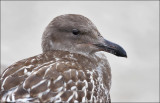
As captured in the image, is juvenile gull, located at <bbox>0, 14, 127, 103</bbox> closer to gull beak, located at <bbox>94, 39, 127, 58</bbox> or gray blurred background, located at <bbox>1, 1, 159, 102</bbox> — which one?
gull beak, located at <bbox>94, 39, 127, 58</bbox>

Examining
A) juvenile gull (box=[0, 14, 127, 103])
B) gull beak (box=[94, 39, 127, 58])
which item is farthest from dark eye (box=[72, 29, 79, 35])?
gull beak (box=[94, 39, 127, 58])

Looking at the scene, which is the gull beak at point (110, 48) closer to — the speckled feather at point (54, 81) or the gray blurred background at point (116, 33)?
the speckled feather at point (54, 81)

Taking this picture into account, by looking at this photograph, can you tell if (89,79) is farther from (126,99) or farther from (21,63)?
(126,99)

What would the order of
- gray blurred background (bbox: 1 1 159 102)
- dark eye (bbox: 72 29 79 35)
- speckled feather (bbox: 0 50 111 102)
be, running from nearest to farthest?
speckled feather (bbox: 0 50 111 102)
dark eye (bbox: 72 29 79 35)
gray blurred background (bbox: 1 1 159 102)

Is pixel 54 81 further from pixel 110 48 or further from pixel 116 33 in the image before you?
pixel 116 33

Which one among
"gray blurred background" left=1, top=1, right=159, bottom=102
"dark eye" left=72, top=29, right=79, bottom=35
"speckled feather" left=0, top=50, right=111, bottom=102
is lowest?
"speckled feather" left=0, top=50, right=111, bottom=102

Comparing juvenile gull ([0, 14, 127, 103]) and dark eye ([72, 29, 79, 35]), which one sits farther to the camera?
dark eye ([72, 29, 79, 35])

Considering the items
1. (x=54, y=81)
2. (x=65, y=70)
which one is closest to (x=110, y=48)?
(x=65, y=70)

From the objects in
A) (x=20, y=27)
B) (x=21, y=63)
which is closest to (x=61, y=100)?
(x=21, y=63)

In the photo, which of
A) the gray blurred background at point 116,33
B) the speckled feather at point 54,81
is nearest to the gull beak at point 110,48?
the speckled feather at point 54,81
